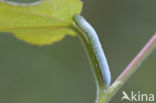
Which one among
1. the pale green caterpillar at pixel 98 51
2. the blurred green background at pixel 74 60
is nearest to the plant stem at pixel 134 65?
the pale green caterpillar at pixel 98 51

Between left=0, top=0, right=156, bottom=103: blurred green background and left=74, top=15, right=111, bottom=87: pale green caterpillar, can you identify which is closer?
left=74, top=15, right=111, bottom=87: pale green caterpillar

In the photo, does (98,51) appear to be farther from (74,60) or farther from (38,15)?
(74,60)

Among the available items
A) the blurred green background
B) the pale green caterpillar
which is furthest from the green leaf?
the blurred green background

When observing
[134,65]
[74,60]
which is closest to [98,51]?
[134,65]

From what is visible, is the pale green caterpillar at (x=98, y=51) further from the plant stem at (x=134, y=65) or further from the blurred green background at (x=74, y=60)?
the blurred green background at (x=74, y=60)

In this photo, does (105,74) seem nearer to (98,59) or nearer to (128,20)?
(98,59)

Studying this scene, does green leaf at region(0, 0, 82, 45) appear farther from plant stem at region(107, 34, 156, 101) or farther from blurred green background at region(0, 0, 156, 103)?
blurred green background at region(0, 0, 156, 103)
